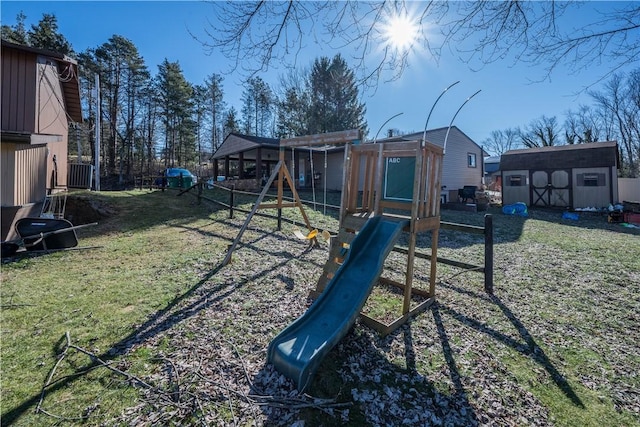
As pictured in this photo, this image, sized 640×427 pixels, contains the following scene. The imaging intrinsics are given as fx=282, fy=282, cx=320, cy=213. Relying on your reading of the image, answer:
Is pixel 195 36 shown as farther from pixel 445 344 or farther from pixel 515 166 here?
pixel 515 166

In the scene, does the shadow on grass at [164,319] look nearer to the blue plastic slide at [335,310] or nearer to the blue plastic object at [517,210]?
the blue plastic slide at [335,310]

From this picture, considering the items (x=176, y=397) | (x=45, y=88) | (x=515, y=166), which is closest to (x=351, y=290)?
(x=176, y=397)

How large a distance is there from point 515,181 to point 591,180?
3477 millimetres

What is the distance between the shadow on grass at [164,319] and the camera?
86.4 inches

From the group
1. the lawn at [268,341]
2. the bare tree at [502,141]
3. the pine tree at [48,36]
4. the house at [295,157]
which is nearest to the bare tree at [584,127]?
the bare tree at [502,141]

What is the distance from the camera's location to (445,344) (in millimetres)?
3074

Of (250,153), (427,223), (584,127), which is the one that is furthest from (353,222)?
(584,127)

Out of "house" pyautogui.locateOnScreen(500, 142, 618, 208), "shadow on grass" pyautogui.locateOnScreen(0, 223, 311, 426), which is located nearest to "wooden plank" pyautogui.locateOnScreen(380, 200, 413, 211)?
"shadow on grass" pyautogui.locateOnScreen(0, 223, 311, 426)

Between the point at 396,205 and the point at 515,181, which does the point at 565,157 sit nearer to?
the point at 515,181

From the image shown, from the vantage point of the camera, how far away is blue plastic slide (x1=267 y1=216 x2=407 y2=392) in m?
2.35

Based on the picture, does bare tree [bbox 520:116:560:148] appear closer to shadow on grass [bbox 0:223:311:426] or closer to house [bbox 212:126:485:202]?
house [bbox 212:126:485:202]

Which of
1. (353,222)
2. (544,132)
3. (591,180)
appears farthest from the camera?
(544,132)

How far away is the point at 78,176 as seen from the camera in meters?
11.4

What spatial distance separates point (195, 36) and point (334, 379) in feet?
12.5
